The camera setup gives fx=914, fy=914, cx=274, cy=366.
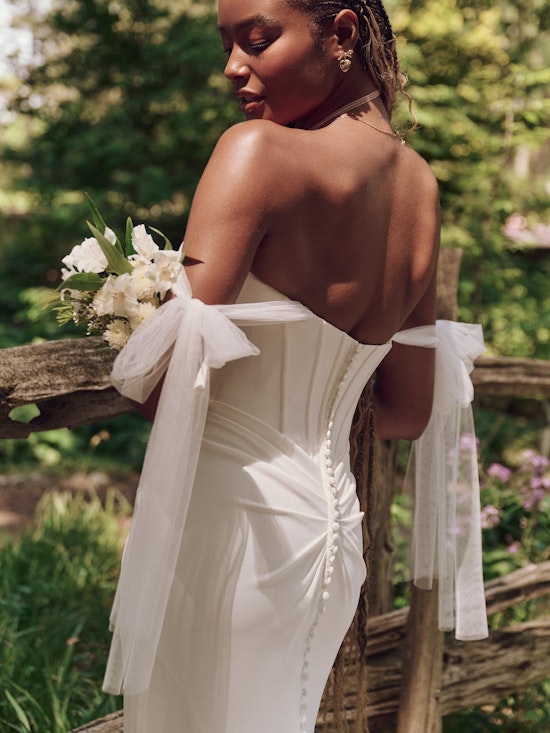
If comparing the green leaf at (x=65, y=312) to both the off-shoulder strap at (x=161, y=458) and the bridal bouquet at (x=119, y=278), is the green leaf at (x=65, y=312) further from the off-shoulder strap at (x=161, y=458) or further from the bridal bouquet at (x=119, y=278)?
the off-shoulder strap at (x=161, y=458)

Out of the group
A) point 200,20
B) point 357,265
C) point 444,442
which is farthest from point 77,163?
point 357,265

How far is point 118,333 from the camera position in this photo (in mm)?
1628

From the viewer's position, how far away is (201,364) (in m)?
1.55

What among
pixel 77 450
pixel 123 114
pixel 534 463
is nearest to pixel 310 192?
pixel 534 463

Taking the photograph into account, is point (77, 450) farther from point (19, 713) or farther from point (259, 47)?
point (259, 47)

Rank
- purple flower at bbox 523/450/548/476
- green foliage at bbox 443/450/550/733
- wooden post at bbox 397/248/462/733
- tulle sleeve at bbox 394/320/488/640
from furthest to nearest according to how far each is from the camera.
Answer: purple flower at bbox 523/450/548/476, green foliage at bbox 443/450/550/733, wooden post at bbox 397/248/462/733, tulle sleeve at bbox 394/320/488/640

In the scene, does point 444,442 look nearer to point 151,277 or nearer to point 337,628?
point 337,628

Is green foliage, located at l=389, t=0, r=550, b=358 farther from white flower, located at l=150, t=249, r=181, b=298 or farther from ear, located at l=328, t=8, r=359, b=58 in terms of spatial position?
white flower, located at l=150, t=249, r=181, b=298

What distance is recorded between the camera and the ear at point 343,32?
1728mm

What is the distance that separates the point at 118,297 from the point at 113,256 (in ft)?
0.24

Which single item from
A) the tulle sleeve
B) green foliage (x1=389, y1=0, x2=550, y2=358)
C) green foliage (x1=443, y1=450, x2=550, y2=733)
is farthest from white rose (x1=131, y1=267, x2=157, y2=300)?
green foliage (x1=389, y1=0, x2=550, y2=358)

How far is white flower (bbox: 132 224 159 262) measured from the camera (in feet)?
5.20

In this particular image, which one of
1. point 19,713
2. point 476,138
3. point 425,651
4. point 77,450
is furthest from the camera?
point 77,450

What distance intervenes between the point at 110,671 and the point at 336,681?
937mm
